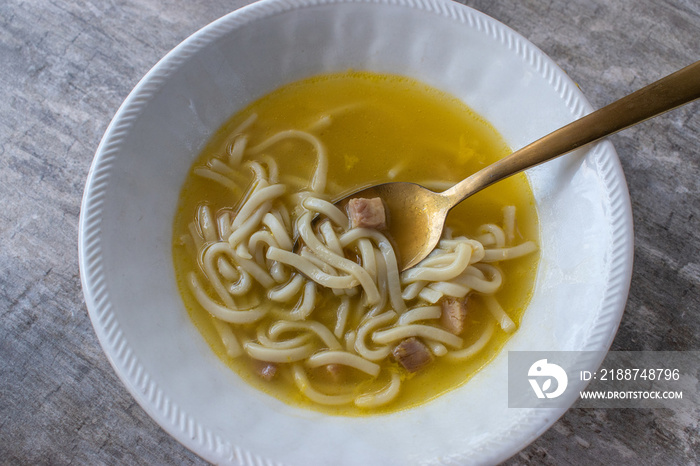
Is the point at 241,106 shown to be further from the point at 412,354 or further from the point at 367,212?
the point at 412,354

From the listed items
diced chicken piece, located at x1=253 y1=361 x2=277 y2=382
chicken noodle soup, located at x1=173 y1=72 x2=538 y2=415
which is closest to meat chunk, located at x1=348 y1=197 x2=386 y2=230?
chicken noodle soup, located at x1=173 y1=72 x2=538 y2=415

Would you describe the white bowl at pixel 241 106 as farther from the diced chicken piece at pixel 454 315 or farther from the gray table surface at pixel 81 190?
the gray table surface at pixel 81 190

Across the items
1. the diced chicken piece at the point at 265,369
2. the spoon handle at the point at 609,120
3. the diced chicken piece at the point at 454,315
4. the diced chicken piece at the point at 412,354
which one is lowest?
the diced chicken piece at the point at 265,369

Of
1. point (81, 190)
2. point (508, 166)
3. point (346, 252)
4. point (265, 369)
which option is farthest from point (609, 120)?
point (81, 190)

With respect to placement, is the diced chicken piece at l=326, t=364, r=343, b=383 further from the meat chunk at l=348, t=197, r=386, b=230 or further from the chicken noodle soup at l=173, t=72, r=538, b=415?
the meat chunk at l=348, t=197, r=386, b=230

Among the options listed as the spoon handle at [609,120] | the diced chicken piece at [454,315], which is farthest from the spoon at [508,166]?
the diced chicken piece at [454,315]

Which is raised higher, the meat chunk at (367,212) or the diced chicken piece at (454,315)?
the meat chunk at (367,212)

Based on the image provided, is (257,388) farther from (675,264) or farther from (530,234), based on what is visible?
(675,264)

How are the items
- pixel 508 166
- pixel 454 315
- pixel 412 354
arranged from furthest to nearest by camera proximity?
1. pixel 454 315
2. pixel 412 354
3. pixel 508 166
